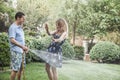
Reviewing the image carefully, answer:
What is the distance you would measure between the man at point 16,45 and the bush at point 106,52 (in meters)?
10.1

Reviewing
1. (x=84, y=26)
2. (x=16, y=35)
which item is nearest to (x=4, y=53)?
(x=16, y=35)

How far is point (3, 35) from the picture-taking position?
9.68 m

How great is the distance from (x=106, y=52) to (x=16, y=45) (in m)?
10.4

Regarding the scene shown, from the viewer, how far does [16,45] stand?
17.9 ft

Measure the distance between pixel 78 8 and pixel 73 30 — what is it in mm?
1947

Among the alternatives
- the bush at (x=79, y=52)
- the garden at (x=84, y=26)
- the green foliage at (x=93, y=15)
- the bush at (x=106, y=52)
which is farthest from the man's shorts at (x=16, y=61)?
the green foliage at (x=93, y=15)

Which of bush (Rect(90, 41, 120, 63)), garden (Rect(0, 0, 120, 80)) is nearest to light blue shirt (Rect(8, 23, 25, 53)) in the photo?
garden (Rect(0, 0, 120, 80))

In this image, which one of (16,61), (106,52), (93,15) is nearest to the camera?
(16,61)

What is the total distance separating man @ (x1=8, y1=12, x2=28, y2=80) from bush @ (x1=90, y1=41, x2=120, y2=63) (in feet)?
33.0

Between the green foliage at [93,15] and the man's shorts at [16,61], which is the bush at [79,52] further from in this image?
the man's shorts at [16,61]

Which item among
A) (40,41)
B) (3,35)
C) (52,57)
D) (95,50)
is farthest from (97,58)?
(52,57)

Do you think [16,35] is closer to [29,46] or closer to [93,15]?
[29,46]

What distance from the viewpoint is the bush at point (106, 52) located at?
15.3 metres

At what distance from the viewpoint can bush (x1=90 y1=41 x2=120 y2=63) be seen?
15281 millimetres
